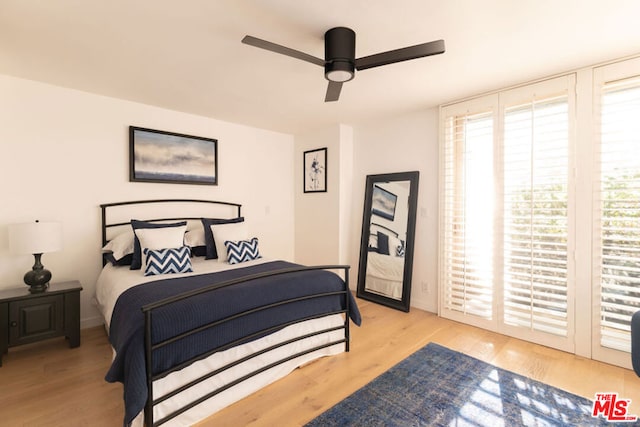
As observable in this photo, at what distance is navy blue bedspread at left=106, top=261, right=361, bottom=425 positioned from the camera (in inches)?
64.4

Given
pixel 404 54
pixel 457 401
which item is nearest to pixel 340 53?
pixel 404 54

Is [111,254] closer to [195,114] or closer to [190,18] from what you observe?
[195,114]

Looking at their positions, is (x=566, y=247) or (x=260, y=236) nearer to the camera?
(x=566, y=247)

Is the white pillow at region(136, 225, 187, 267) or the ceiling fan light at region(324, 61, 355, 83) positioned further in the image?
the white pillow at region(136, 225, 187, 267)

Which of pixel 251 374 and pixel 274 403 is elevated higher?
pixel 251 374

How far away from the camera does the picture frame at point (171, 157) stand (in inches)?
137

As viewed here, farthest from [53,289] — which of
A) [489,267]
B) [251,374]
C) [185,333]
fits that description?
[489,267]

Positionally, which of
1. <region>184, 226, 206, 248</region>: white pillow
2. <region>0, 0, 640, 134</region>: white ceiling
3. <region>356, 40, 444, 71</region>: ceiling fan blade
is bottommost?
<region>184, 226, 206, 248</region>: white pillow

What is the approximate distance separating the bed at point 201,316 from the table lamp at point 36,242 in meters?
0.45

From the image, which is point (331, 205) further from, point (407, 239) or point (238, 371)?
point (238, 371)

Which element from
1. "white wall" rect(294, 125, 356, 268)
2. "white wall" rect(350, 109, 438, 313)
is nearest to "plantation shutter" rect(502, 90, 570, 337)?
"white wall" rect(350, 109, 438, 313)

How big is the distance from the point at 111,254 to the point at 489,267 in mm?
3953

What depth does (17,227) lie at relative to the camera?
2.55 metres

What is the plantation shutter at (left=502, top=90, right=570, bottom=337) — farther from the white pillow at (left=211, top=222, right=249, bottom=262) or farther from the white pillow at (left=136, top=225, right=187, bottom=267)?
the white pillow at (left=136, top=225, right=187, bottom=267)
